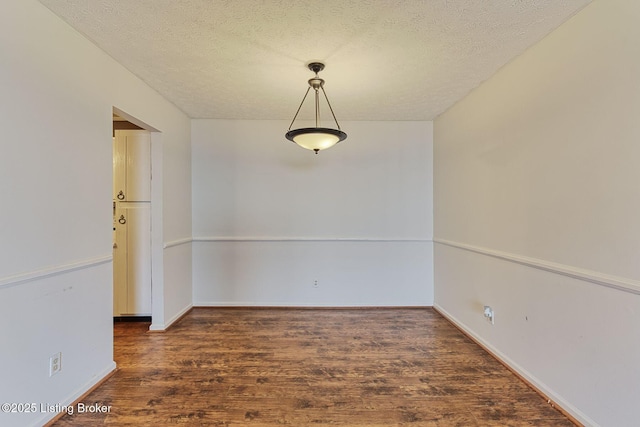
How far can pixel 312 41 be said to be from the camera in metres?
2.17

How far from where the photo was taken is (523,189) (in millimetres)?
2340

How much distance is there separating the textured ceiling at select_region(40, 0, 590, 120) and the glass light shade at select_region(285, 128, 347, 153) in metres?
0.59

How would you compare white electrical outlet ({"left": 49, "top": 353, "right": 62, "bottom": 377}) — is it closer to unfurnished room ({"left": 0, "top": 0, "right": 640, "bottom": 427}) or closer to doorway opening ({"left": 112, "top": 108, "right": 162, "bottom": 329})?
unfurnished room ({"left": 0, "top": 0, "right": 640, "bottom": 427})

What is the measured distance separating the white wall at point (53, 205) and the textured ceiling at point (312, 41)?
0.30m

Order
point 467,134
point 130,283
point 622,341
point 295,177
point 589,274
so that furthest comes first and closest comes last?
1. point 295,177
2. point 130,283
3. point 467,134
4. point 589,274
5. point 622,341

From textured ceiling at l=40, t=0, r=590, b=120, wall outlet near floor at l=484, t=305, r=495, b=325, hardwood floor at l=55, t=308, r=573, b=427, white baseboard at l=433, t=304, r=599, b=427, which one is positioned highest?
textured ceiling at l=40, t=0, r=590, b=120

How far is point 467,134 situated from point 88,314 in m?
3.77

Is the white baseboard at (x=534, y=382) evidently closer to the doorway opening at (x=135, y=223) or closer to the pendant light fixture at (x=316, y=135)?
the pendant light fixture at (x=316, y=135)

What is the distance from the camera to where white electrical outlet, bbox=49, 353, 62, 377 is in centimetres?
186

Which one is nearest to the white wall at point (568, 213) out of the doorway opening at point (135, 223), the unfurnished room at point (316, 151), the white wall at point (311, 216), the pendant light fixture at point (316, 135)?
the unfurnished room at point (316, 151)

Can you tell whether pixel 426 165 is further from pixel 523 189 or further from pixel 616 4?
pixel 616 4

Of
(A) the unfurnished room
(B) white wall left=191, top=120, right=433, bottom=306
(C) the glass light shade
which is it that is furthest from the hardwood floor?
(C) the glass light shade

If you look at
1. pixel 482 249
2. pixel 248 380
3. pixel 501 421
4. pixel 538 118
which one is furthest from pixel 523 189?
pixel 248 380

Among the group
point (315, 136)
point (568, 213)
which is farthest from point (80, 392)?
point (568, 213)
